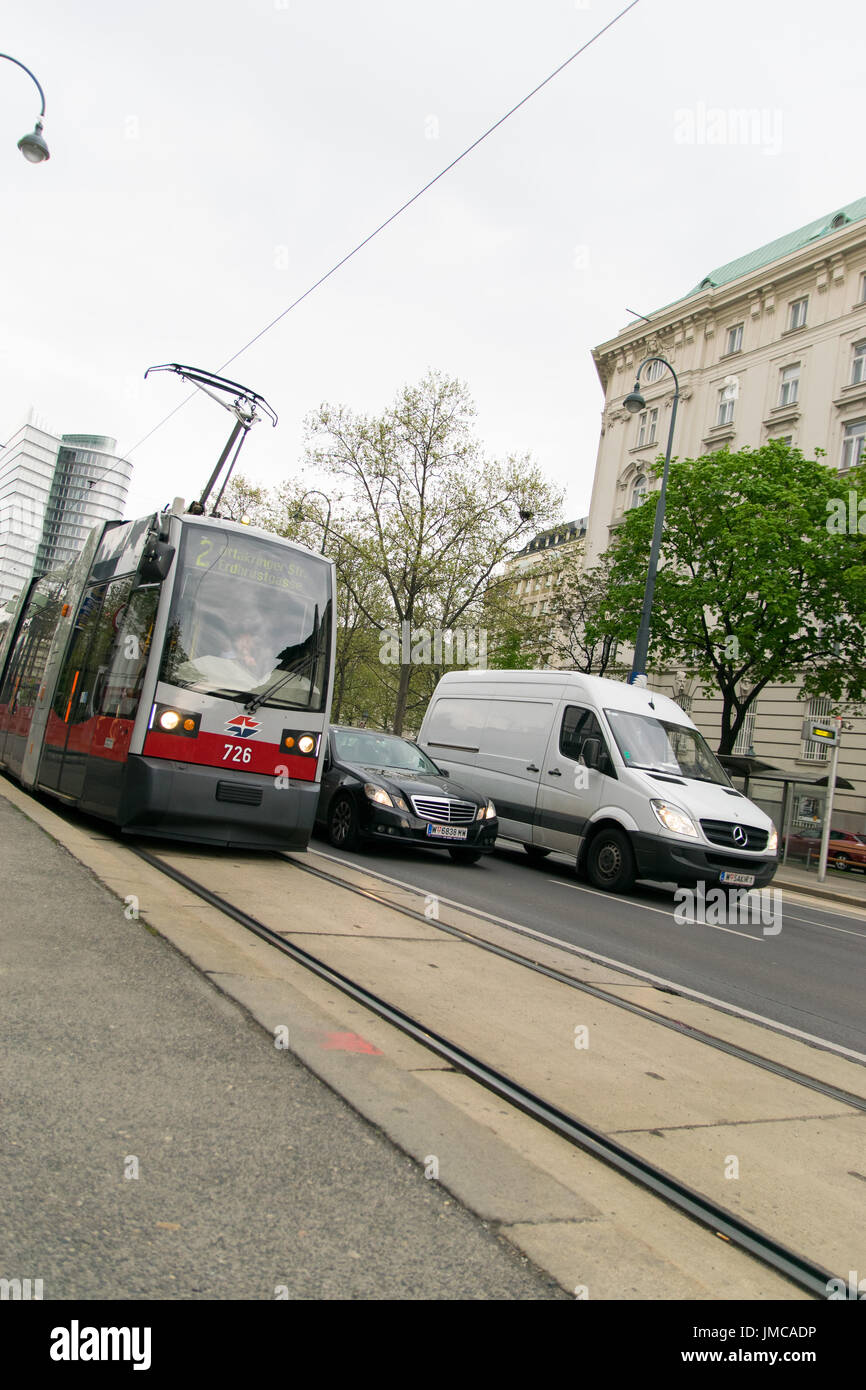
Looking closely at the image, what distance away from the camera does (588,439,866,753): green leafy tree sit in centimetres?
2703

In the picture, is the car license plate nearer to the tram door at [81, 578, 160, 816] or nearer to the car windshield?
the car windshield

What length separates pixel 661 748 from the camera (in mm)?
12930

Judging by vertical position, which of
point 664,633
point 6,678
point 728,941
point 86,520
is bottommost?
point 728,941

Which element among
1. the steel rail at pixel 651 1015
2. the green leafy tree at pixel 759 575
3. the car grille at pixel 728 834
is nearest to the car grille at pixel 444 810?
the car grille at pixel 728 834

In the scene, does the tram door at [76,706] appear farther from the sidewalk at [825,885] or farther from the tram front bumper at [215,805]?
the sidewalk at [825,885]

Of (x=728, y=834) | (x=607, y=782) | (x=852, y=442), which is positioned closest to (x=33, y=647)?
(x=607, y=782)

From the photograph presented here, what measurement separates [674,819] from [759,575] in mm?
16944

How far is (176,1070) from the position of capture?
11.6ft

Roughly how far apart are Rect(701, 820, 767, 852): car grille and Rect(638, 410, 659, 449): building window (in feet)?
124

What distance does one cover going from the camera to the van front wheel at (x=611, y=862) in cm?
1195

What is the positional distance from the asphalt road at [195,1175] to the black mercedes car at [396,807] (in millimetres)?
7337

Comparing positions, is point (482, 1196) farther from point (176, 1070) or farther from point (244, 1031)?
point (244, 1031)
